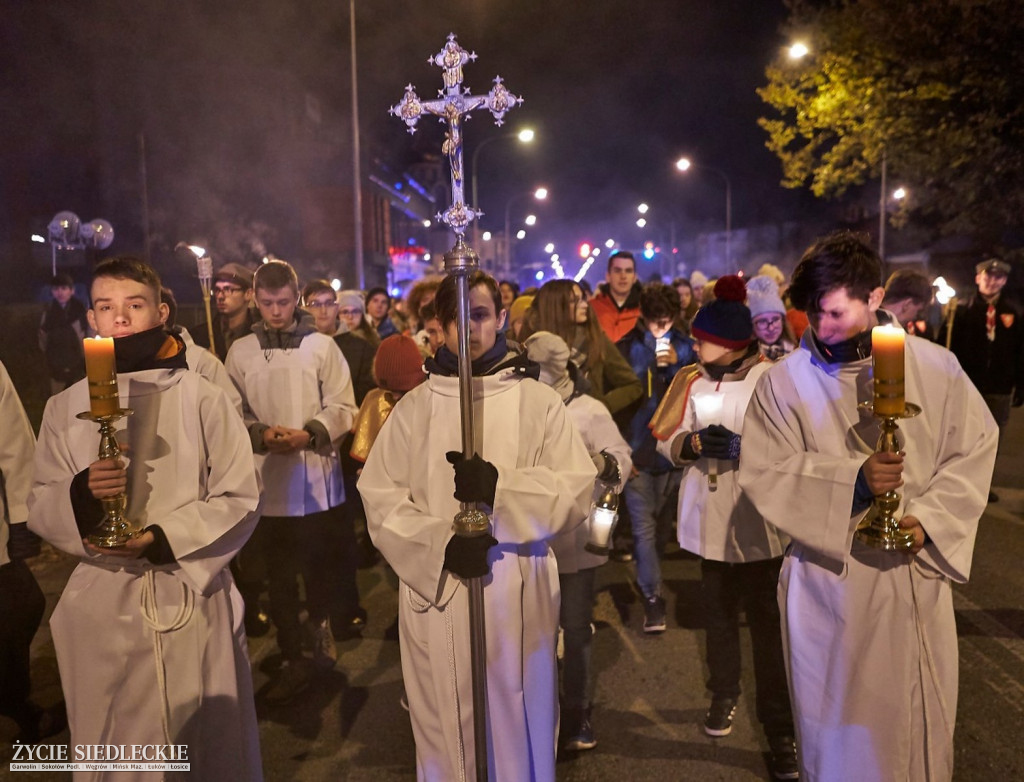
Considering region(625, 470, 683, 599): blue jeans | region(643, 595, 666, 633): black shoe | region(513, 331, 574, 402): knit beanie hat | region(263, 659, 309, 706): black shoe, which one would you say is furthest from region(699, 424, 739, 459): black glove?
region(263, 659, 309, 706): black shoe

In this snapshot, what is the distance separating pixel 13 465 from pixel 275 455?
148cm

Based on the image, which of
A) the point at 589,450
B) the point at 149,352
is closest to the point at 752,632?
the point at 589,450

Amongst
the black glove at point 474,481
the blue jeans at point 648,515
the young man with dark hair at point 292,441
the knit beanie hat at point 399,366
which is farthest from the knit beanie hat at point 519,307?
the black glove at point 474,481

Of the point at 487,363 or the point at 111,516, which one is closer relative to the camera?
the point at 111,516

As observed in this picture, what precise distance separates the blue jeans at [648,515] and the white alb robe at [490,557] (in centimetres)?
241

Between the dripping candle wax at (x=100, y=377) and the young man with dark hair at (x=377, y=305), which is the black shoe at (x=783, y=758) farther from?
the young man with dark hair at (x=377, y=305)

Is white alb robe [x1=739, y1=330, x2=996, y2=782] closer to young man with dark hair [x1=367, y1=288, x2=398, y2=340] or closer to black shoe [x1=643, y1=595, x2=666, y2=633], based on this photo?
black shoe [x1=643, y1=595, x2=666, y2=633]

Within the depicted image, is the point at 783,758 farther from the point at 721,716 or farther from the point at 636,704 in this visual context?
the point at 636,704

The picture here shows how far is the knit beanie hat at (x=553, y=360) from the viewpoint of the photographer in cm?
409

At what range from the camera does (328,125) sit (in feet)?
137

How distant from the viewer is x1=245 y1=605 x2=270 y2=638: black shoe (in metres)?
5.55

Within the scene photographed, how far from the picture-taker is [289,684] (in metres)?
4.67

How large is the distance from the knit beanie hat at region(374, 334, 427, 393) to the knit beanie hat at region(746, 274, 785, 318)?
2427 mm

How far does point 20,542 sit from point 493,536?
240 cm
